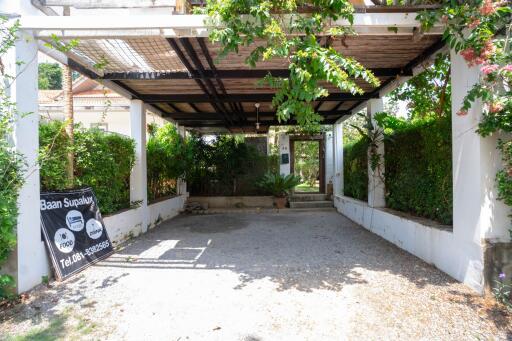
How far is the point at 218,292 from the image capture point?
3492 mm

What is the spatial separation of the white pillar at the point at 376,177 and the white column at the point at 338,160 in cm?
298

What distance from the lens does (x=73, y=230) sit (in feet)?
14.3

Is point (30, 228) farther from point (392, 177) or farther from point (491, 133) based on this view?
point (392, 177)

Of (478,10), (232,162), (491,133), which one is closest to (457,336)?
(491,133)

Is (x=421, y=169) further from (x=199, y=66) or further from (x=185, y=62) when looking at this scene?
(x=185, y=62)

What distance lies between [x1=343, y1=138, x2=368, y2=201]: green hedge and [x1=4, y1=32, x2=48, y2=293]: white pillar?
6288mm

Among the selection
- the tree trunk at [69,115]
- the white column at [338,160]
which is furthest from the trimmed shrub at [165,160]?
the white column at [338,160]

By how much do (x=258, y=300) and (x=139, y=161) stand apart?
4.75 m

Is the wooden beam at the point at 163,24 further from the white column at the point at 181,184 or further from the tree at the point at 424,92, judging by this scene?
the white column at the point at 181,184

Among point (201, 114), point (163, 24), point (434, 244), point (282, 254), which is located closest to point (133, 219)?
point (282, 254)

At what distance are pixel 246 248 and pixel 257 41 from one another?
3422 mm

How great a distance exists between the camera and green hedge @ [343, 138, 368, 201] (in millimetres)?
7716

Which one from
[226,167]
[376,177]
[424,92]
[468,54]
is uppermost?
[424,92]

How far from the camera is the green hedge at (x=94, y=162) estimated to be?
13.3 ft
